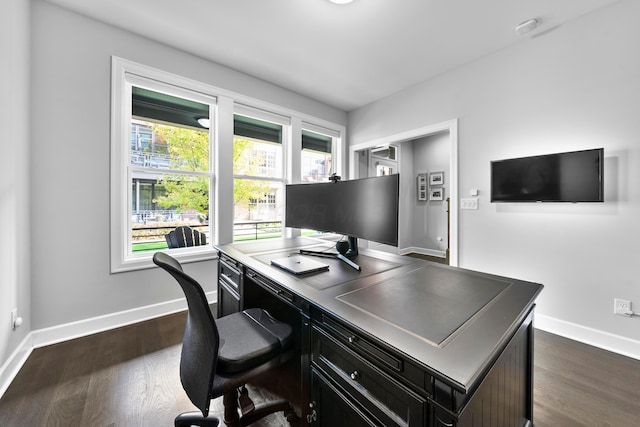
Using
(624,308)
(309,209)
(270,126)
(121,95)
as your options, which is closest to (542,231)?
(624,308)

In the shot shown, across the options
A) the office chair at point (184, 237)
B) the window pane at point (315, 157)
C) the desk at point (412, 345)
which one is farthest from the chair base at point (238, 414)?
the window pane at point (315, 157)

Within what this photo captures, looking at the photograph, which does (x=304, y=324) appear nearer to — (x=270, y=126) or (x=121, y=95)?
(x=121, y=95)

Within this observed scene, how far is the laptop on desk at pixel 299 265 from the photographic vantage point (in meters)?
1.35

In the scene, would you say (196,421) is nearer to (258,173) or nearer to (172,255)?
(172,255)

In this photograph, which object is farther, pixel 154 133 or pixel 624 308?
pixel 154 133

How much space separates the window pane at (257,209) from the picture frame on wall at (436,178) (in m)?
3.60

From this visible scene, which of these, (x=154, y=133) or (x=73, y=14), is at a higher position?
(x=73, y=14)

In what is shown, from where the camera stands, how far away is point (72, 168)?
2117mm

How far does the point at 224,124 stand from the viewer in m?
→ 2.93

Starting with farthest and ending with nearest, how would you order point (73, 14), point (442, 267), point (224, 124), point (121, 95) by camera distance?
point (224, 124) → point (121, 95) → point (73, 14) → point (442, 267)

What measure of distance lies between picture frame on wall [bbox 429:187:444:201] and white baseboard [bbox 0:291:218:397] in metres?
5.06

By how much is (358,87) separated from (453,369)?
3569mm

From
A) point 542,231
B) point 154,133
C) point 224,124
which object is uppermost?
point 224,124

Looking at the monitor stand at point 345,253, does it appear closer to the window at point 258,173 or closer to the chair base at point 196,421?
the chair base at point 196,421
